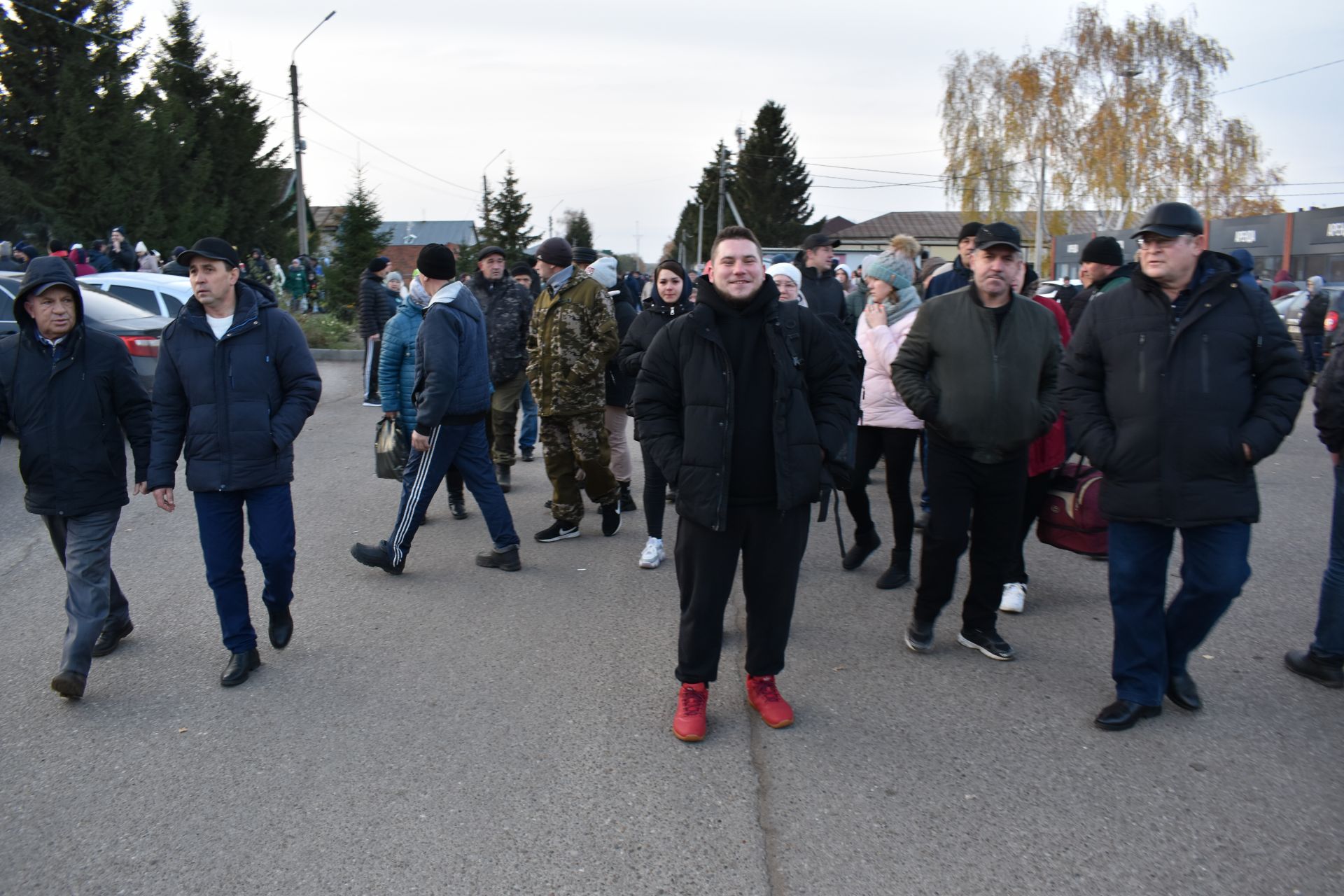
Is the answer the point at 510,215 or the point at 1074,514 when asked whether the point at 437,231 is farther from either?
the point at 1074,514

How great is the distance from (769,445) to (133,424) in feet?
9.53

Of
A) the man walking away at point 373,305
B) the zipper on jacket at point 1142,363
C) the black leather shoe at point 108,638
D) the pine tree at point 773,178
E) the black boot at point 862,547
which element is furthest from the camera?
→ the pine tree at point 773,178

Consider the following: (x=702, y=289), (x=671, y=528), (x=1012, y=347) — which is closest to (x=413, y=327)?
(x=671, y=528)

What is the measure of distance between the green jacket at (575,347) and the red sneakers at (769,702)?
9.55 ft

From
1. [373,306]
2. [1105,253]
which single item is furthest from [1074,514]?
[373,306]

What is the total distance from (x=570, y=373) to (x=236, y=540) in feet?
8.46

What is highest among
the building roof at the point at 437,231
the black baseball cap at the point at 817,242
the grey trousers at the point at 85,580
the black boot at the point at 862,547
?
the building roof at the point at 437,231

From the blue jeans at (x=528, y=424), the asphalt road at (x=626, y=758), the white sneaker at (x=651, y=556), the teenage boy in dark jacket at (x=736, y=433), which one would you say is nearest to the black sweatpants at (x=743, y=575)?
the teenage boy in dark jacket at (x=736, y=433)

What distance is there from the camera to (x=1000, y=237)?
4.46m

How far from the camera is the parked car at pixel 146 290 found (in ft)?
40.7

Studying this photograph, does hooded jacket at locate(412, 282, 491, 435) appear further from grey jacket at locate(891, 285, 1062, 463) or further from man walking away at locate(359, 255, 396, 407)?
man walking away at locate(359, 255, 396, 407)

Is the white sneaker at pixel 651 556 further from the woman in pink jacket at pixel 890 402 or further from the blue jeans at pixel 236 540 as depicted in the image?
the blue jeans at pixel 236 540

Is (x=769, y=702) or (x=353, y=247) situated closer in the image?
(x=769, y=702)

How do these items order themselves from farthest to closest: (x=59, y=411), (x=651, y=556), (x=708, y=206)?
(x=708, y=206), (x=651, y=556), (x=59, y=411)
